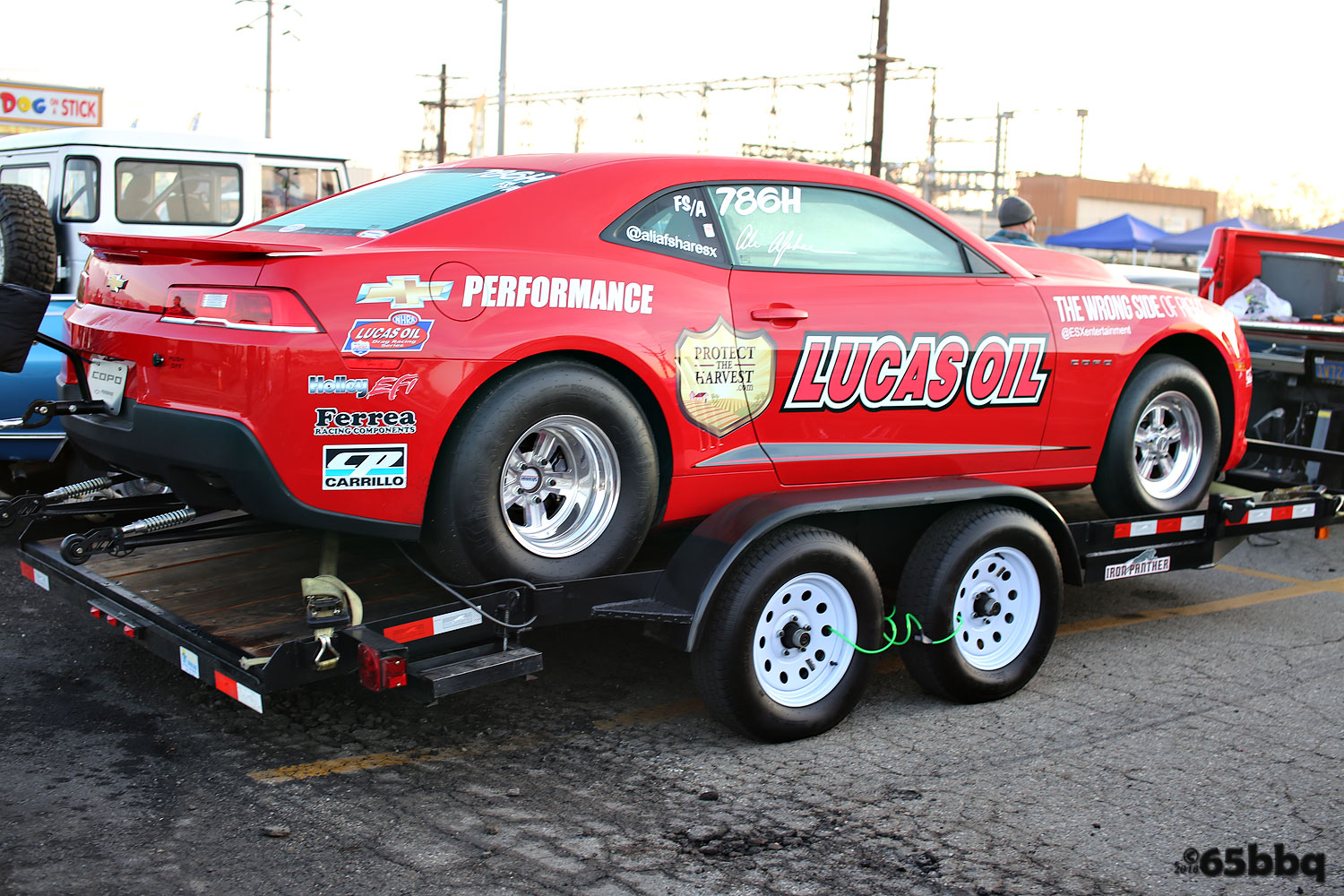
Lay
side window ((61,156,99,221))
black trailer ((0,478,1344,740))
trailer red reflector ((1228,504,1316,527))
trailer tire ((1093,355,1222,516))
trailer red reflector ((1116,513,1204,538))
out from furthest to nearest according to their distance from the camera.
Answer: side window ((61,156,99,221)), trailer red reflector ((1228,504,1316,527)), trailer tire ((1093,355,1222,516)), trailer red reflector ((1116,513,1204,538)), black trailer ((0,478,1344,740))

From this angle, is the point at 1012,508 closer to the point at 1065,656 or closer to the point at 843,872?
the point at 1065,656

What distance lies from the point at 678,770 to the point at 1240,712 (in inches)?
89.6

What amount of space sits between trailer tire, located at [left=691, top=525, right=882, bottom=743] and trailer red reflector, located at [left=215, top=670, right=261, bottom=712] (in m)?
1.37

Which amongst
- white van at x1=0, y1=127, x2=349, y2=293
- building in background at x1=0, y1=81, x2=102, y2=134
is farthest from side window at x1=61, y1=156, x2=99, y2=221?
building in background at x1=0, y1=81, x2=102, y2=134

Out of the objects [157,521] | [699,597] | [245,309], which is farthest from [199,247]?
[699,597]

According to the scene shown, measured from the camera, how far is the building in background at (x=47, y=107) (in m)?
27.7

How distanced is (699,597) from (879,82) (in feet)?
76.8

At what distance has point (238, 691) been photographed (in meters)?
3.37

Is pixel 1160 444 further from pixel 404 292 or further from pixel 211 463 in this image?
pixel 211 463

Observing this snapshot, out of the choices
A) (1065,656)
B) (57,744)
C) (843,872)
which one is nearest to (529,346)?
(843,872)

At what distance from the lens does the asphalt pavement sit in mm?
3172

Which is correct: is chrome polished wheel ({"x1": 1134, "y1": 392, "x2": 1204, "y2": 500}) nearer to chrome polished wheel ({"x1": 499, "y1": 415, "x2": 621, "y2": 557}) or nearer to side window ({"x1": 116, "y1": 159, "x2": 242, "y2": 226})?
chrome polished wheel ({"x1": 499, "y1": 415, "x2": 621, "y2": 557})

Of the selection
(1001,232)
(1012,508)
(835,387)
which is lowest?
(1012,508)

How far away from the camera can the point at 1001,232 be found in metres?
7.34
